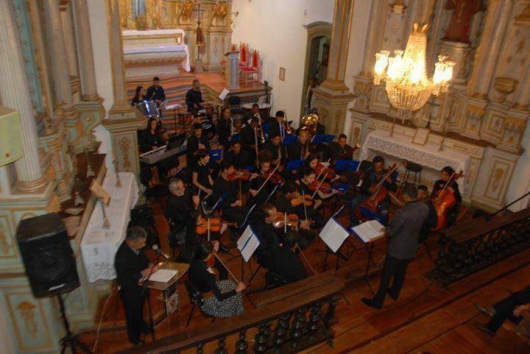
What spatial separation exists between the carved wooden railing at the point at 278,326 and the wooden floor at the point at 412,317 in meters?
0.41

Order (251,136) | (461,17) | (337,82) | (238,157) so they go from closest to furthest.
Answer: (238,157) < (461,17) < (251,136) < (337,82)

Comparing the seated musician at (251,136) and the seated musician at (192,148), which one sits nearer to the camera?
the seated musician at (192,148)

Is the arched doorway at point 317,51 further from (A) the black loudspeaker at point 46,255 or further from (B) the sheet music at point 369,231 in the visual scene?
(A) the black loudspeaker at point 46,255

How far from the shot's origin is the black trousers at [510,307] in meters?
4.46

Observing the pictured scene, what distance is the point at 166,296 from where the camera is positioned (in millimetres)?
4680

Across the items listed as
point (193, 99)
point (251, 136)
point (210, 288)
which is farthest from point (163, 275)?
point (193, 99)

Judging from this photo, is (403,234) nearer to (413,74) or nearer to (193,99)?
(413,74)

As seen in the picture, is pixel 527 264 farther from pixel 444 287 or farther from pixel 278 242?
pixel 278 242

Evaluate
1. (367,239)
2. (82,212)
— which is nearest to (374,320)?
(367,239)

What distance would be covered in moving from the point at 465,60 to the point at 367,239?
4940 millimetres

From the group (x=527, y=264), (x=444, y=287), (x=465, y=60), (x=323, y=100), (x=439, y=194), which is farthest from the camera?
(x=323, y=100)

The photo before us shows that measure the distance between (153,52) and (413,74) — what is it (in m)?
8.83

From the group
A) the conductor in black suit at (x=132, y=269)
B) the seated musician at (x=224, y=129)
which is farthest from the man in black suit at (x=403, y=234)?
the seated musician at (x=224, y=129)

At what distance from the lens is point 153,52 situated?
1287 centimetres
